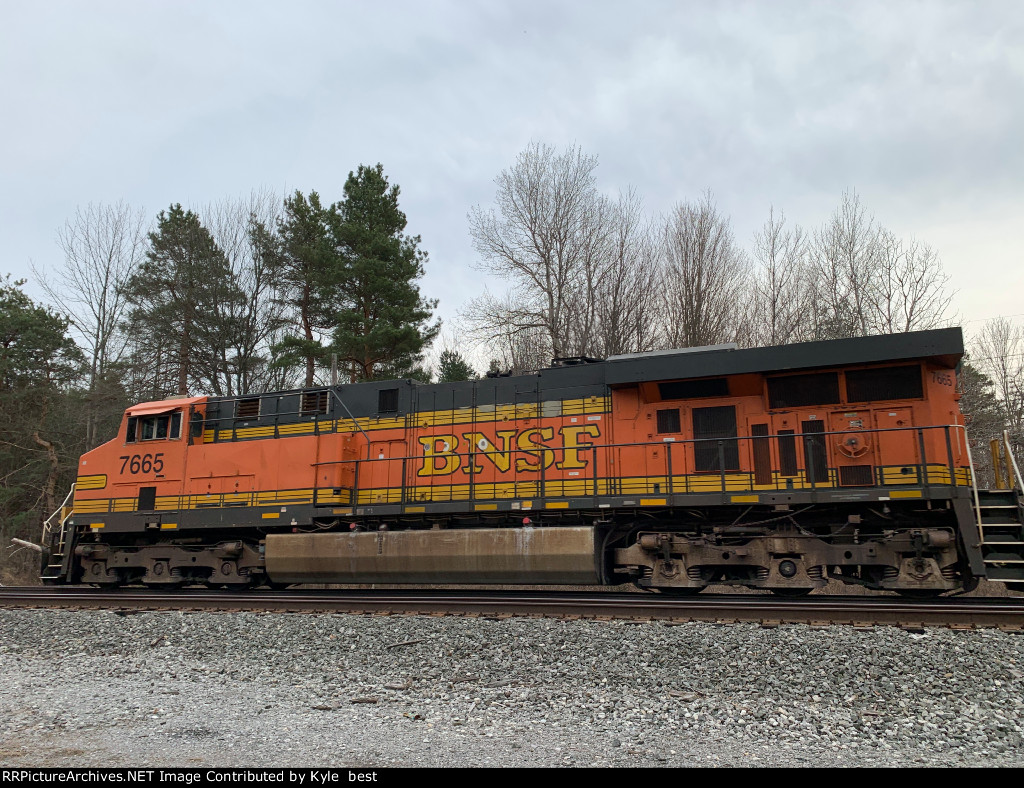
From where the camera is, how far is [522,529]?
987 cm

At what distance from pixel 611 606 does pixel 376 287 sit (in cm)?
1698

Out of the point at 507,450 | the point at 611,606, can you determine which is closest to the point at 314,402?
the point at 507,450

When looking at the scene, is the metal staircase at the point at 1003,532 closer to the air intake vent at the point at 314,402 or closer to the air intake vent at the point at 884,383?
the air intake vent at the point at 884,383

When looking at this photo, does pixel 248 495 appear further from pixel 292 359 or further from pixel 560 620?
pixel 292 359

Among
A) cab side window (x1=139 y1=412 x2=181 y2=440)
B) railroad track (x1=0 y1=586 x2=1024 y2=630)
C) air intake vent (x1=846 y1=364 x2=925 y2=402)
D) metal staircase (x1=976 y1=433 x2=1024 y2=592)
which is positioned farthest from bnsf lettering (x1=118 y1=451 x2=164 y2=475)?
metal staircase (x1=976 y1=433 x2=1024 y2=592)

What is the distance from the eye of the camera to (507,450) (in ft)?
35.8

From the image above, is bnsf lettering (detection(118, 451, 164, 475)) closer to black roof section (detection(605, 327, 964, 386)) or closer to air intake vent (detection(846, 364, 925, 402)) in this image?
black roof section (detection(605, 327, 964, 386))

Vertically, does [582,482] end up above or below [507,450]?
below

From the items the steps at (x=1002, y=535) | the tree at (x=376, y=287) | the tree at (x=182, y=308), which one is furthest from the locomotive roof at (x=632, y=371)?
the tree at (x=182, y=308)

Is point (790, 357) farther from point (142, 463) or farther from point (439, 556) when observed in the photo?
point (142, 463)

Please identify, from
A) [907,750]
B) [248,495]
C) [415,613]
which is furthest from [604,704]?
[248,495]

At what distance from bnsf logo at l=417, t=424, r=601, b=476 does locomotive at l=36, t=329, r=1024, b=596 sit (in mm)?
35

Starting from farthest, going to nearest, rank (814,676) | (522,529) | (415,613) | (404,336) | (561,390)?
(404,336), (561,390), (522,529), (415,613), (814,676)

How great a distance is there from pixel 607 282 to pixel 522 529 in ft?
50.7
